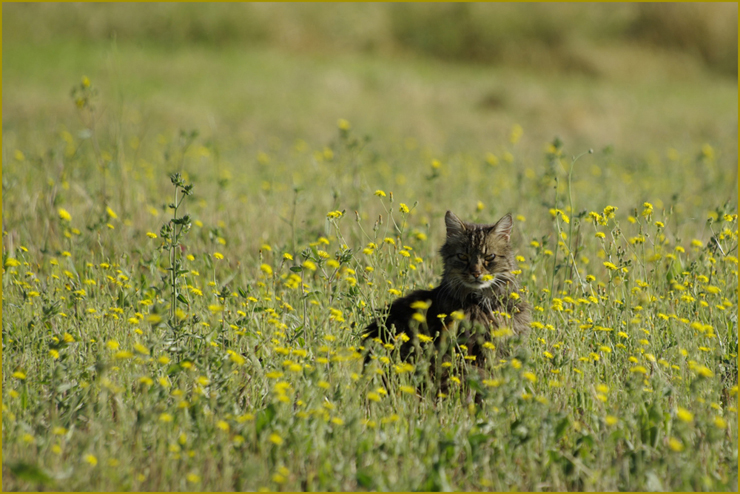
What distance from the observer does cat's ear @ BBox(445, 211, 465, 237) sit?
3.42m

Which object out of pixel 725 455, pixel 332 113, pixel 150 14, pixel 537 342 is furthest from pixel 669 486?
pixel 150 14

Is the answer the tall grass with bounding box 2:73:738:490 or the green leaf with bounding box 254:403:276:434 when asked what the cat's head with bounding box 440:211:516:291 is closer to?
the tall grass with bounding box 2:73:738:490

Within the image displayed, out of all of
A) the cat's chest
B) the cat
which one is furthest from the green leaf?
the cat's chest

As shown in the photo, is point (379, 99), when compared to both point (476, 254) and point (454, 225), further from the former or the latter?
point (476, 254)

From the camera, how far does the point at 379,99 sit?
12719 mm

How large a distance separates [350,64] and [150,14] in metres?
5.46

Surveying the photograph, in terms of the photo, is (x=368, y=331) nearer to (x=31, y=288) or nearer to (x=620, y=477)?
(x=620, y=477)

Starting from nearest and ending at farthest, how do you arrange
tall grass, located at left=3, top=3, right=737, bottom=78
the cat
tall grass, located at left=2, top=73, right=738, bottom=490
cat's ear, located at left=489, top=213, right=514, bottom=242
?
tall grass, located at left=2, top=73, right=738, bottom=490
the cat
cat's ear, located at left=489, top=213, right=514, bottom=242
tall grass, located at left=3, top=3, right=737, bottom=78

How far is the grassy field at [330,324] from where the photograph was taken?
214 centimetres

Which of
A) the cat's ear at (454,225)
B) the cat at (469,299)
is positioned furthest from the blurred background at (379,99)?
the cat at (469,299)

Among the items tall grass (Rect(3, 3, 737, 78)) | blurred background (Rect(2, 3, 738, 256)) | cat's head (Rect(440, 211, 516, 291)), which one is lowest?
cat's head (Rect(440, 211, 516, 291))

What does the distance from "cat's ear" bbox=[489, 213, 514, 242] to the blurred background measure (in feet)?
3.41

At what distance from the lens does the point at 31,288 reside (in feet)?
10.9

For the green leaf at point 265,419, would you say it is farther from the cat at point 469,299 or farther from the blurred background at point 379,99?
the blurred background at point 379,99
